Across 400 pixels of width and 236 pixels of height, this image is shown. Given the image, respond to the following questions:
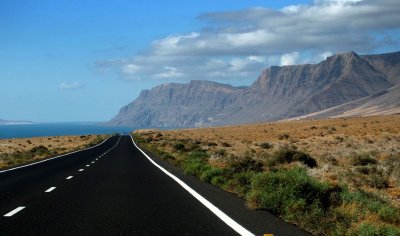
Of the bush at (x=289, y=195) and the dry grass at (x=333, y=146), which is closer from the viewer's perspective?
the bush at (x=289, y=195)

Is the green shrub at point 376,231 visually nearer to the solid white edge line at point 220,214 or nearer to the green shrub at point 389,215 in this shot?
the solid white edge line at point 220,214

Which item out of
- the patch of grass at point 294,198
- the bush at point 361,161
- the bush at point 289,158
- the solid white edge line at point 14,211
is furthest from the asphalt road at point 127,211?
the bush at point 361,161

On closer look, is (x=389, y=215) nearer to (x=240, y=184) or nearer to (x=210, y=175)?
(x=240, y=184)

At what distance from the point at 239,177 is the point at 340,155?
17892mm

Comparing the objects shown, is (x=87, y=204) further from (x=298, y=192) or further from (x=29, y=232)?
(x=298, y=192)

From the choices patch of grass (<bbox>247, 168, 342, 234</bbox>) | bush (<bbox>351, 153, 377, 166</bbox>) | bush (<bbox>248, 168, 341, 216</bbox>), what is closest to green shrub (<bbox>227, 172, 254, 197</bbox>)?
patch of grass (<bbox>247, 168, 342, 234</bbox>)

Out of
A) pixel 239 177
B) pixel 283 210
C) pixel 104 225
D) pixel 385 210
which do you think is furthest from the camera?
pixel 239 177

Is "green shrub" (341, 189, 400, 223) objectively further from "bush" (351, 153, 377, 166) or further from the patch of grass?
"bush" (351, 153, 377, 166)

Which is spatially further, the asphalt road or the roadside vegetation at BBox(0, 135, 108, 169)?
the roadside vegetation at BBox(0, 135, 108, 169)

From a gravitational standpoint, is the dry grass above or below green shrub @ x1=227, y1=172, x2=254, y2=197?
below

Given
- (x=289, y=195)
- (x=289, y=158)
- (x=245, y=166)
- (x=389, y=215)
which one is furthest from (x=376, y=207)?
(x=289, y=158)

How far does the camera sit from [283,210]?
1027 centimetres

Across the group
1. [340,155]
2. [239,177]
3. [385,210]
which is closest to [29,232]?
[385,210]

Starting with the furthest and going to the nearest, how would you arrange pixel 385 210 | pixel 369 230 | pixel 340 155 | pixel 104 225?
pixel 340 155 → pixel 385 210 → pixel 104 225 → pixel 369 230
